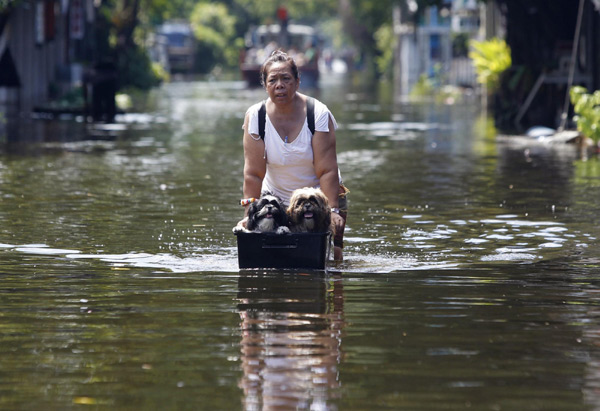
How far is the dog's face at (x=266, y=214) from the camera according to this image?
892 centimetres

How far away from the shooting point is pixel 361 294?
8562mm

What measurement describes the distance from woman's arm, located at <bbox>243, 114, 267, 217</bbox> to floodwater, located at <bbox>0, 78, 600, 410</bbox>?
59 cm

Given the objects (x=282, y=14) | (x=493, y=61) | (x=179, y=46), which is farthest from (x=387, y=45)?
(x=493, y=61)

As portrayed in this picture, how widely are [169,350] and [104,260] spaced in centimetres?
343

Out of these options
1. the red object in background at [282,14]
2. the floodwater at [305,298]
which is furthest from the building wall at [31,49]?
the red object in background at [282,14]

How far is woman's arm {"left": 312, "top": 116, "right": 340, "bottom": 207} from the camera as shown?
9.15 meters

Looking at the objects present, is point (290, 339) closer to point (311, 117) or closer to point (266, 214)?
point (266, 214)

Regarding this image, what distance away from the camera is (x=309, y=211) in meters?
8.82

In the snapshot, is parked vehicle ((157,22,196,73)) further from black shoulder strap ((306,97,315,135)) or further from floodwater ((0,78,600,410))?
black shoulder strap ((306,97,315,135))

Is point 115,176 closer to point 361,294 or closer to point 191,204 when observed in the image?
point 191,204

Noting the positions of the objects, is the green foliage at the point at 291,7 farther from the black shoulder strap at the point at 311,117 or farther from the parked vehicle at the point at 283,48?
the black shoulder strap at the point at 311,117

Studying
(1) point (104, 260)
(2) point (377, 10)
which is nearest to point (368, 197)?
(1) point (104, 260)

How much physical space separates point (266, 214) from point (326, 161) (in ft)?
1.87

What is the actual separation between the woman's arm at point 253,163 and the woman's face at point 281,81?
0.35 meters
